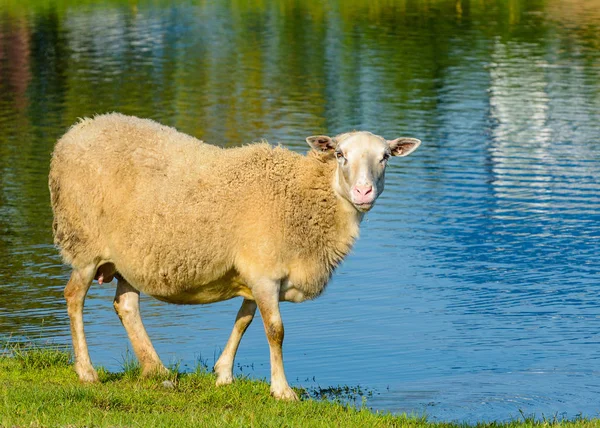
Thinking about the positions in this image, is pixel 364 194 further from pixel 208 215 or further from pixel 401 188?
pixel 401 188

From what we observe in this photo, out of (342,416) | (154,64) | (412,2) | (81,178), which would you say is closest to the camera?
(342,416)

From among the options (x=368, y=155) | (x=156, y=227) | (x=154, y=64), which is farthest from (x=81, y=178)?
(x=154, y=64)

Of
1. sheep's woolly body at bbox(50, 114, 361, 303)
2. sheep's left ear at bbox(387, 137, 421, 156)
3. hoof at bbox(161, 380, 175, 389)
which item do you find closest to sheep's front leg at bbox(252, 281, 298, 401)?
sheep's woolly body at bbox(50, 114, 361, 303)

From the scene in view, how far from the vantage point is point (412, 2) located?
6644cm

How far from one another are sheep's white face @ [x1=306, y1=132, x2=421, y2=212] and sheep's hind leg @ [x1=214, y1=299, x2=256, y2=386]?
1352 millimetres

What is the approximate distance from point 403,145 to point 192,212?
1981 mm

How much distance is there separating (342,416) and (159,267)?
2.22 m

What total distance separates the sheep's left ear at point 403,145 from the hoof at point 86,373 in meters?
3.30

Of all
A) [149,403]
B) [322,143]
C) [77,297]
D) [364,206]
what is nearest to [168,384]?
[149,403]

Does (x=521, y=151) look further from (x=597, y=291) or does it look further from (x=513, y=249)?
(x=597, y=291)

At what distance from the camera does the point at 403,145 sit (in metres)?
10.8

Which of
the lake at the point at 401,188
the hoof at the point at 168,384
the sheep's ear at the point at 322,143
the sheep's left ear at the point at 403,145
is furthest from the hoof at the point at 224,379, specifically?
the sheep's left ear at the point at 403,145

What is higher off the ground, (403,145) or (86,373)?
(403,145)

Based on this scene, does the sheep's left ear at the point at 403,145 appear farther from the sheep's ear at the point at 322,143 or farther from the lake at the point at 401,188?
the lake at the point at 401,188
